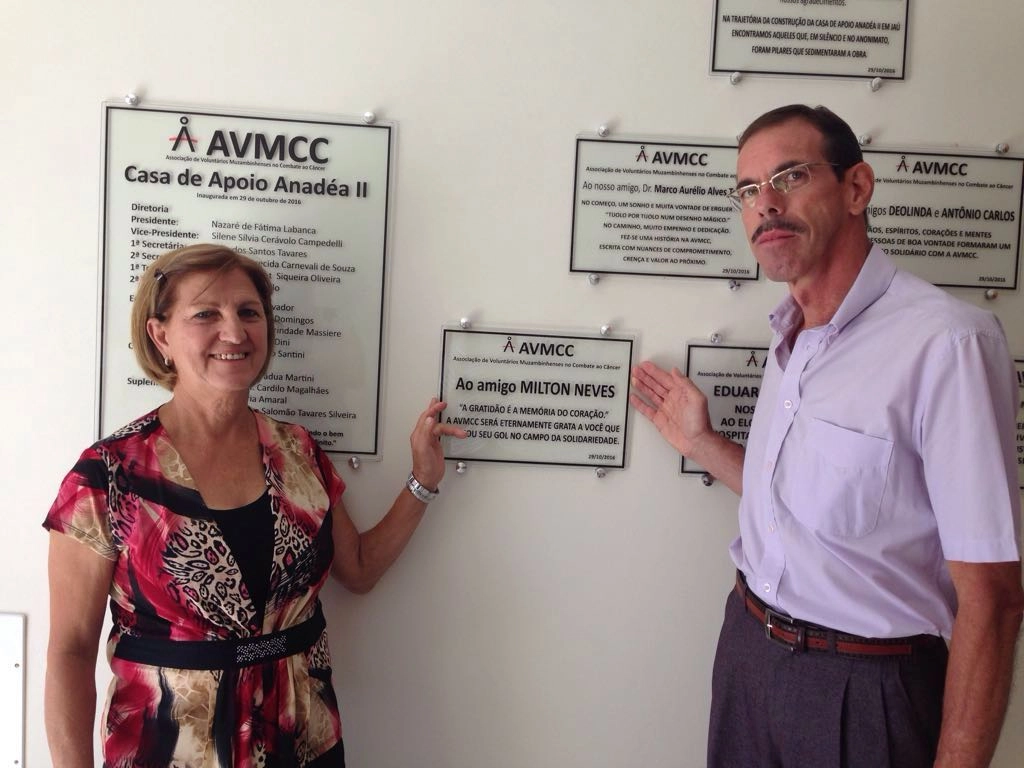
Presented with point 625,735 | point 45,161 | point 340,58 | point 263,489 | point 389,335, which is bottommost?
point 625,735

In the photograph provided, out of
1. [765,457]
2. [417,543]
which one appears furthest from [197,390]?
[765,457]

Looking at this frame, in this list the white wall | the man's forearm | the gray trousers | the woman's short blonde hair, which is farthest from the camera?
the white wall

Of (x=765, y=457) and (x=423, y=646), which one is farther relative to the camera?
(x=423, y=646)

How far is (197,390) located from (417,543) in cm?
57

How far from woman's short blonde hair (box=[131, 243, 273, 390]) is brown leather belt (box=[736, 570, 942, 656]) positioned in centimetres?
102

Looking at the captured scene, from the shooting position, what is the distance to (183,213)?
1.51m

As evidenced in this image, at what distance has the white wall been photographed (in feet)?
4.90

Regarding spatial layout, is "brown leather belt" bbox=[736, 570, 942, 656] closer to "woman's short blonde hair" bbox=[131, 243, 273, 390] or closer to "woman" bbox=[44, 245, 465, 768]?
"woman" bbox=[44, 245, 465, 768]

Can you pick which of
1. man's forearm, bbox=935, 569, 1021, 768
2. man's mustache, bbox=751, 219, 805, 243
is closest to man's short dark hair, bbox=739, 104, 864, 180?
man's mustache, bbox=751, 219, 805, 243

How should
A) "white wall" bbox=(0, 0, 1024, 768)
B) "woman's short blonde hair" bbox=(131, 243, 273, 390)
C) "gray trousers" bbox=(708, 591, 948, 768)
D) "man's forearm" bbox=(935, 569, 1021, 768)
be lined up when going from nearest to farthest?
"man's forearm" bbox=(935, 569, 1021, 768), "gray trousers" bbox=(708, 591, 948, 768), "woman's short blonde hair" bbox=(131, 243, 273, 390), "white wall" bbox=(0, 0, 1024, 768)

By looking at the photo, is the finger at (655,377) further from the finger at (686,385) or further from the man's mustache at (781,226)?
the man's mustache at (781,226)

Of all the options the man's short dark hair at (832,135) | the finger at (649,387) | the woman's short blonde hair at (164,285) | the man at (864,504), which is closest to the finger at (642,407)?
the finger at (649,387)

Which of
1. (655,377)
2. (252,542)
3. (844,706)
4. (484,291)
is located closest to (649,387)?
(655,377)

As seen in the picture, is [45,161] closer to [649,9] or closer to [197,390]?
[197,390]
